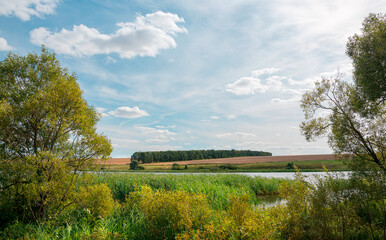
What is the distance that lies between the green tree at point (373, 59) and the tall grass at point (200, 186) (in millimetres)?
6709

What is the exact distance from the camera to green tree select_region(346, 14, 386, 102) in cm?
850

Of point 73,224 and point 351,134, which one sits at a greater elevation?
point 351,134

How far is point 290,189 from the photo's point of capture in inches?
286

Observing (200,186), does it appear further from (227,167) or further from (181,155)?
(181,155)

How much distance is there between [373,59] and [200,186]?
10.7 metres

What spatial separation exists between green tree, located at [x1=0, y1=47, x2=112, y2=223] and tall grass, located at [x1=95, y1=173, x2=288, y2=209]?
1.56m

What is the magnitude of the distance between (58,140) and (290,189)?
902 cm

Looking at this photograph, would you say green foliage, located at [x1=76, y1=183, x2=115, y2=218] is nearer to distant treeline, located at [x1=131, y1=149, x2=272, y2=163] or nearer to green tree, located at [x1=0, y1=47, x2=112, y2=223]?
green tree, located at [x1=0, y1=47, x2=112, y2=223]

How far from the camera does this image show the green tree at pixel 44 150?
8039 millimetres

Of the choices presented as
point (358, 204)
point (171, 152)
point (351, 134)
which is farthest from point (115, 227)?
point (171, 152)

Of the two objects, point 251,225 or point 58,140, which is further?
point 58,140

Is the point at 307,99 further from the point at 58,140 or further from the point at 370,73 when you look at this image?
the point at 58,140

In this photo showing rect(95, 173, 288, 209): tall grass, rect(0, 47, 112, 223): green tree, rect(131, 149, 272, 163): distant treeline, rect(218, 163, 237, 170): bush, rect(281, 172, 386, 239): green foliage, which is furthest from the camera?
rect(131, 149, 272, 163): distant treeline

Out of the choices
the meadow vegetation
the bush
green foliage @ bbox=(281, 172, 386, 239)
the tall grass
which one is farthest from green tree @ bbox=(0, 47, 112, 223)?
the bush
